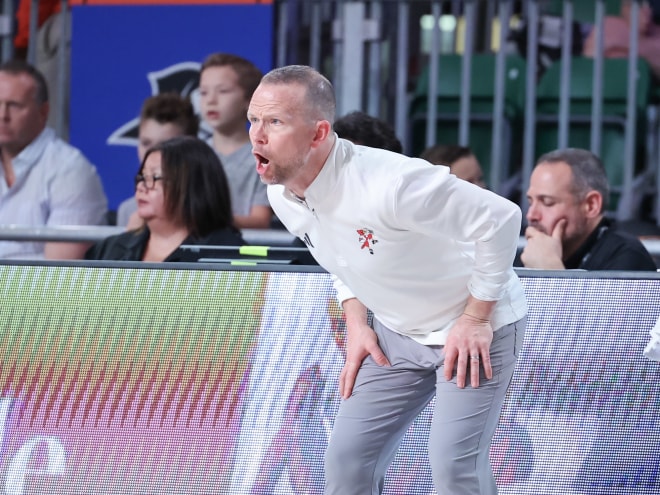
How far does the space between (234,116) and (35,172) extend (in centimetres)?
110

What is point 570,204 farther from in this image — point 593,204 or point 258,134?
point 258,134

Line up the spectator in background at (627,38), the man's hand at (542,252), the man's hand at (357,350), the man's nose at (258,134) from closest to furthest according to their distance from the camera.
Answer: the man's nose at (258,134) < the man's hand at (357,350) < the man's hand at (542,252) < the spectator in background at (627,38)

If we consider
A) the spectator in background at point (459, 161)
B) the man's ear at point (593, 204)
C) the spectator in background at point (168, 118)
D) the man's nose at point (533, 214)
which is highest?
the spectator in background at point (168, 118)

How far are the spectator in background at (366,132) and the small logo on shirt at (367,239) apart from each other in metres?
1.67

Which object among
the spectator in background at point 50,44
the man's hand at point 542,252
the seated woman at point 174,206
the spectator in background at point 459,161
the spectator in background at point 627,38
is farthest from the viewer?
the spectator in background at point 50,44

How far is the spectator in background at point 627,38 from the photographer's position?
7.17m

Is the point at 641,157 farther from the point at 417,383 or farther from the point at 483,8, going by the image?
the point at 417,383

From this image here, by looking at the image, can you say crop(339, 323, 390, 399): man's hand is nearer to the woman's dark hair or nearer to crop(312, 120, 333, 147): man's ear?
crop(312, 120, 333, 147): man's ear

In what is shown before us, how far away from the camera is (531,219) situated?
5051mm

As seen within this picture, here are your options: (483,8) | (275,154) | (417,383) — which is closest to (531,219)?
(417,383)

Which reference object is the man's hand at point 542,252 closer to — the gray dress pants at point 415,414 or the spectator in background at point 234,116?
the gray dress pants at point 415,414

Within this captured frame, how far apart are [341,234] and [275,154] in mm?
303

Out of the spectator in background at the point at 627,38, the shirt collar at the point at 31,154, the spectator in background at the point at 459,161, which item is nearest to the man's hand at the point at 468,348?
the spectator in background at the point at 459,161

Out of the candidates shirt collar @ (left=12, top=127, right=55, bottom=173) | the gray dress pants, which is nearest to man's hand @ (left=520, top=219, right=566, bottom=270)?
the gray dress pants
